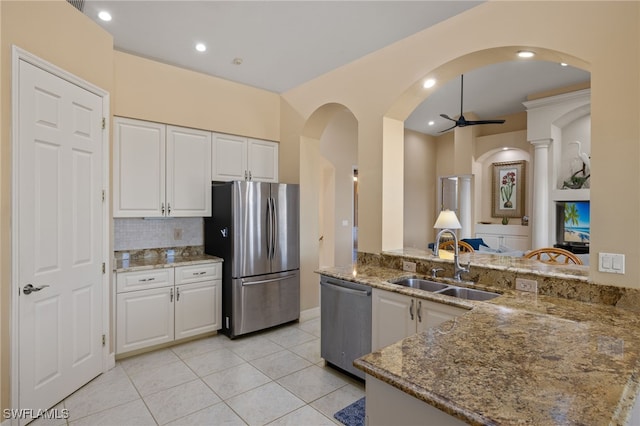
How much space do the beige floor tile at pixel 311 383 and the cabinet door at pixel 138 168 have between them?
2.19 meters

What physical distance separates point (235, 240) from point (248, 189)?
1.90 ft

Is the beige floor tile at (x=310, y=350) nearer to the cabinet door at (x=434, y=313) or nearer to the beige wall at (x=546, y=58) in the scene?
the beige wall at (x=546, y=58)

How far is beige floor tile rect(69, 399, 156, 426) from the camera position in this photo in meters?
2.34

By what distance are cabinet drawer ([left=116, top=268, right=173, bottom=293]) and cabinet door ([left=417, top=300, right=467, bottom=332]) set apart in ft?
8.47

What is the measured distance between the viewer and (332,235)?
6887 millimetres

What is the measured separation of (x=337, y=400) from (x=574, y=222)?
17.7ft

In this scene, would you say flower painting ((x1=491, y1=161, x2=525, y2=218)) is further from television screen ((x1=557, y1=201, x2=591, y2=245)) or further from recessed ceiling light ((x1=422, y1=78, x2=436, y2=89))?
recessed ceiling light ((x1=422, y1=78, x2=436, y2=89))

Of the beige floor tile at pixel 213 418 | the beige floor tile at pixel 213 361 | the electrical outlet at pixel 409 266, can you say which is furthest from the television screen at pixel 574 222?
the beige floor tile at pixel 213 418

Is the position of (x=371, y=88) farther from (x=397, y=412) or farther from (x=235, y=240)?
(x=397, y=412)

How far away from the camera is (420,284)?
287 centimetres

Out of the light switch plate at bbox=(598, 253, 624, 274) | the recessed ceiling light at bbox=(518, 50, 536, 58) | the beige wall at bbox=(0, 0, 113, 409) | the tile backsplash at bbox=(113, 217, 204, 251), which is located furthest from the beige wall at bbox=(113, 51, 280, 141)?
the light switch plate at bbox=(598, 253, 624, 274)

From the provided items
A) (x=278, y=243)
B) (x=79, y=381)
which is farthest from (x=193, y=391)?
(x=278, y=243)

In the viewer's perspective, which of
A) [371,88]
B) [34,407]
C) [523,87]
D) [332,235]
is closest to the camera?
[34,407]

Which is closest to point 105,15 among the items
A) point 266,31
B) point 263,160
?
point 266,31
